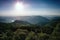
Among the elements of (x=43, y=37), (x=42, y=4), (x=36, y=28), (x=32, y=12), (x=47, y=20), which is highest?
(x=42, y=4)

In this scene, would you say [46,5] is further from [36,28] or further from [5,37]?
[5,37]

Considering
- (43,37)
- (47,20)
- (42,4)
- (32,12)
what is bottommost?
(43,37)

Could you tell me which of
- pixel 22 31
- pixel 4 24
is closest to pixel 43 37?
pixel 22 31

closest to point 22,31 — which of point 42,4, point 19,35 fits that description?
point 19,35

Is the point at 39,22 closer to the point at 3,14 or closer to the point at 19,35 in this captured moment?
the point at 19,35

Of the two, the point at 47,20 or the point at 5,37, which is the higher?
the point at 47,20

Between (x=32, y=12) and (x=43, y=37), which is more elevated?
(x=32, y=12)
